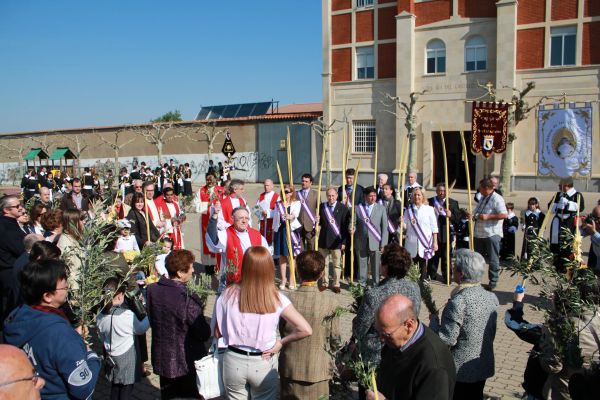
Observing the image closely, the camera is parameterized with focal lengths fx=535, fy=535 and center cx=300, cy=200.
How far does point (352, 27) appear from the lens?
3077cm

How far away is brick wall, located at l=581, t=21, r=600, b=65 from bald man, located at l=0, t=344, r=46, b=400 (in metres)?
27.7

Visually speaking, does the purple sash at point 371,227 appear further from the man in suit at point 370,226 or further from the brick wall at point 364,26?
the brick wall at point 364,26

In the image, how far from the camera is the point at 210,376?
393 cm

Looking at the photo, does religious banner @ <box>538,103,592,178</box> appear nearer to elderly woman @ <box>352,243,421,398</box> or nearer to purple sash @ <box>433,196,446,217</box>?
purple sash @ <box>433,196,446,217</box>

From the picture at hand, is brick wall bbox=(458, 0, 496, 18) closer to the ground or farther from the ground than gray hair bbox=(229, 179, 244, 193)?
farther from the ground

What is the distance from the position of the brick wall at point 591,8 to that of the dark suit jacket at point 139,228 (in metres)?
24.1

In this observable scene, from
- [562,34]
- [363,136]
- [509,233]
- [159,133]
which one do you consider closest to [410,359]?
[509,233]

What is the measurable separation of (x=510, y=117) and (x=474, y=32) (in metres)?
5.28

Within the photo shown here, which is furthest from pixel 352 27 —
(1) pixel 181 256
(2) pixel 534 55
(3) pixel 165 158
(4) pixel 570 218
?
→ (1) pixel 181 256

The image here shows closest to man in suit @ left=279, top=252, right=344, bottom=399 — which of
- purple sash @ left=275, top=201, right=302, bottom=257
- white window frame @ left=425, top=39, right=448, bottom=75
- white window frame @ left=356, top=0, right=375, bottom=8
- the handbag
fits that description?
the handbag

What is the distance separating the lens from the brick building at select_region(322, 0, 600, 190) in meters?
25.2

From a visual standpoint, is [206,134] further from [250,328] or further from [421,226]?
[250,328]

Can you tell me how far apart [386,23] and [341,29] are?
111 inches

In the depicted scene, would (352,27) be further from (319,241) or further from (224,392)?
(224,392)
